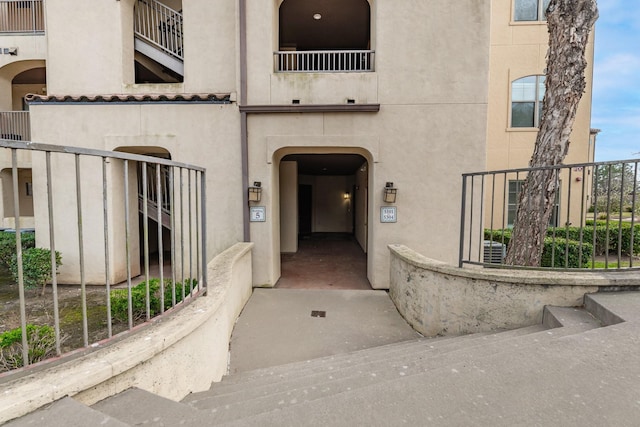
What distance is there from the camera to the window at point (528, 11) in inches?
350

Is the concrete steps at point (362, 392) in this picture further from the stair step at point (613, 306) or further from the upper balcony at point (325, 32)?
the upper balcony at point (325, 32)

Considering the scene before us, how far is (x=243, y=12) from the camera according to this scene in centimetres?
555

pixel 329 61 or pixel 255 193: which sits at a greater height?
pixel 329 61

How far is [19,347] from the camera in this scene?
197 centimetres

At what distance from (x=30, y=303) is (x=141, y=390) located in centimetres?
554

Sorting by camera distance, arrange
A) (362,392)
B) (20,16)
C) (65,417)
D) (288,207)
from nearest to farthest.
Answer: (65,417)
(362,392)
(20,16)
(288,207)

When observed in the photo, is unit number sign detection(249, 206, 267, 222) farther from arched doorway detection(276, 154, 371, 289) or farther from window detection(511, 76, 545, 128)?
window detection(511, 76, 545, 128)

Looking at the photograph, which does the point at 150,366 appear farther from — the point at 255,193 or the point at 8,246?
the point at 8,246

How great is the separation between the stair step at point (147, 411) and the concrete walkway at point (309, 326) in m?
1.74

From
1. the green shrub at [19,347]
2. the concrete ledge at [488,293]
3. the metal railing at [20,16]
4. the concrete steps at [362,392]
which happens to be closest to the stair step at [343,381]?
the concrete steps at [362,392]

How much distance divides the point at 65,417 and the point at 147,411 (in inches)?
14.0

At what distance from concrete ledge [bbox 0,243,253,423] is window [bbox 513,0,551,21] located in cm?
1169

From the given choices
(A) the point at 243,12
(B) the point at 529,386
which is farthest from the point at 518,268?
(A) the point at 243,12

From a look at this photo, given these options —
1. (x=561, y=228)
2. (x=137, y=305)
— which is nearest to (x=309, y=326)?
(x=137, y=305)
